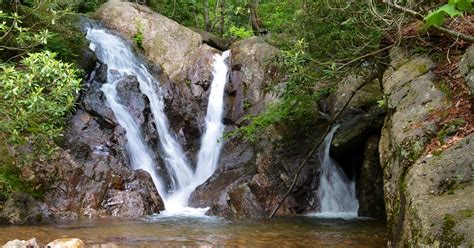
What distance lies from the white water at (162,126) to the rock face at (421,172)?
6.30 m

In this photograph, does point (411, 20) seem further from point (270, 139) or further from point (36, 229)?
point (36, 229)

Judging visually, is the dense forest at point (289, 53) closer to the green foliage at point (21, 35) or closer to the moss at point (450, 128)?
the green foliage at point (21, 35)

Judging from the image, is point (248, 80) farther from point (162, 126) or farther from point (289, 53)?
point (289, 53)

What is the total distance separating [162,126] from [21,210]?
260 inches

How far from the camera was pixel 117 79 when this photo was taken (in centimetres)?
1569

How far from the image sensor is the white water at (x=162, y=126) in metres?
13.5

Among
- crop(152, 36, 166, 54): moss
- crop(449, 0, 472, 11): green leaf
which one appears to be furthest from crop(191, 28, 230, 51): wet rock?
crop(449, 0, 472, 11): green leaf

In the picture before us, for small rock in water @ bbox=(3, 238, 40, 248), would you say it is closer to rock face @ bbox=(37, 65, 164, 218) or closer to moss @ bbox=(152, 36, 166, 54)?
rock face @ bbox=(37, 65, 164, 218)

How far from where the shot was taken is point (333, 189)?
499 inches

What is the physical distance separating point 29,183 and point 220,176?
5158mm

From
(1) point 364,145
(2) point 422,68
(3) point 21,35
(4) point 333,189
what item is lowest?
(4) point 333,189

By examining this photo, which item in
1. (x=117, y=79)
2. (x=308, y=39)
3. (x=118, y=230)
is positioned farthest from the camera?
(x=117, y=79)

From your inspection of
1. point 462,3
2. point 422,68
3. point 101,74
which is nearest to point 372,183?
point 422,68

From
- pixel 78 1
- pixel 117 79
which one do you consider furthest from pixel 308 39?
pixel 78 1
